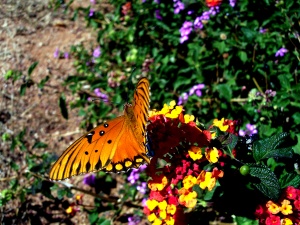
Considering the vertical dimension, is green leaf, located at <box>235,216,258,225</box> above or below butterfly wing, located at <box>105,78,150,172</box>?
below

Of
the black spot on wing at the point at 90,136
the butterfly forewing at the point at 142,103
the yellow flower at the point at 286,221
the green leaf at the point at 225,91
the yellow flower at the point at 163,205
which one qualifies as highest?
the butterfly forewing at the point at 142,103

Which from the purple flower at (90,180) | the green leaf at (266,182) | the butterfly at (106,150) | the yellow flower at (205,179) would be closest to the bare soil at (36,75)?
the purple flower at (90,180)

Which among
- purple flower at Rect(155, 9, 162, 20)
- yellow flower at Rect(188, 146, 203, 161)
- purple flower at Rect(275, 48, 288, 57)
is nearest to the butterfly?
yellow flower at Rect(188, 146, 203, 161)

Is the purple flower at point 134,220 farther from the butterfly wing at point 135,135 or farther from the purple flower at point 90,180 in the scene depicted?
the butterfly wing at point 135,135

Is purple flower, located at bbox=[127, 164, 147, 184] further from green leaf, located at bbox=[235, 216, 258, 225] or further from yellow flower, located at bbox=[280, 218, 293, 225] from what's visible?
yellow flower, located at bbox=[280, 218, 293, 225]

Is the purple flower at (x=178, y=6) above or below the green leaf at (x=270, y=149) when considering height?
above

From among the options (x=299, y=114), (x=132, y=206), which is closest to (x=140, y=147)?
(x=299, y=114)

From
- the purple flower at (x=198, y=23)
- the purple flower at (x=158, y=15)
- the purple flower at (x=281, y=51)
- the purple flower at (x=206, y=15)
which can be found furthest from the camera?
the purple flower at (x=158, y=15)
